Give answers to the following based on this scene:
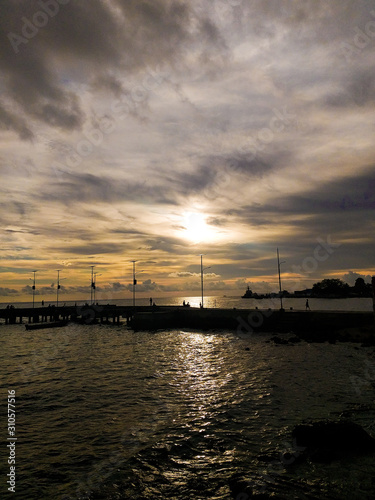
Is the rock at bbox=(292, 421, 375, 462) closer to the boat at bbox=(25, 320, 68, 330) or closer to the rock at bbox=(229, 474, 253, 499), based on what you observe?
the rock at bbox=(229, 474, 253, 499)

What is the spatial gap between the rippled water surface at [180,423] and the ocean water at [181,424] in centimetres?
6

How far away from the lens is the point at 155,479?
11383mm

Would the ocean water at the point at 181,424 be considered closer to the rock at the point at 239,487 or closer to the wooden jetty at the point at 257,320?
the rock at the point at 239,487

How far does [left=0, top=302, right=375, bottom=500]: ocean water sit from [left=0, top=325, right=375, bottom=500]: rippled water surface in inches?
2.5

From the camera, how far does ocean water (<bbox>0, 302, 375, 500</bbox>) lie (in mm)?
10891

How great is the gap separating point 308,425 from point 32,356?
120 ft

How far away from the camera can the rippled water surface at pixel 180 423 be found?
1092 cm

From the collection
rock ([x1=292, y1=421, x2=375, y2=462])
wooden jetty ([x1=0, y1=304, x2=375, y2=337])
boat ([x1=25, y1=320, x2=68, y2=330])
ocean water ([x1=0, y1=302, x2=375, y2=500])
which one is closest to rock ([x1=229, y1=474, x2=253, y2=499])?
ocean water ([x1=0, y1=302, x2=375, y2=500])

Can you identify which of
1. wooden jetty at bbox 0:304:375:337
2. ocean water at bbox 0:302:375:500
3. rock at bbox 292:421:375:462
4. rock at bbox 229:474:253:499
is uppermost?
wooden jetty at bbox 0:304:375:337

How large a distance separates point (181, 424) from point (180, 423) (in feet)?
0.50

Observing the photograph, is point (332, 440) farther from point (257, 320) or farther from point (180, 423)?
point (257, 320)

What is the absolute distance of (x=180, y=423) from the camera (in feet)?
54.3

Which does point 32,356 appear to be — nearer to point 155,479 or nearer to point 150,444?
point 150,444

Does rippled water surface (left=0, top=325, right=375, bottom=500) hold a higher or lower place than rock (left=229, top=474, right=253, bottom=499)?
lower
